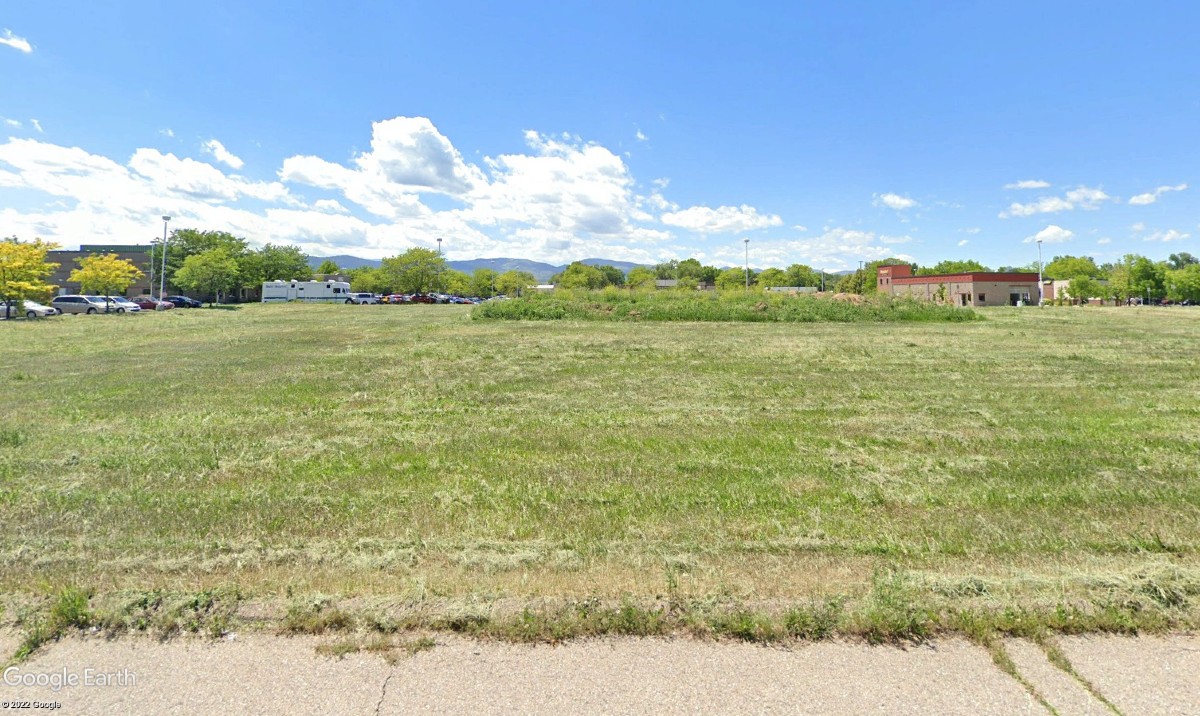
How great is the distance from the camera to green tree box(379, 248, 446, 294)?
7512 cm

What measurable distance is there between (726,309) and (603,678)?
30.5 meters

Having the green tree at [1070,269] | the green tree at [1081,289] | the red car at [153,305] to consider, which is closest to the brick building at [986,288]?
the green tree at [1081,289]

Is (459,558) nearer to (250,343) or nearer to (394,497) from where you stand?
(394,497)

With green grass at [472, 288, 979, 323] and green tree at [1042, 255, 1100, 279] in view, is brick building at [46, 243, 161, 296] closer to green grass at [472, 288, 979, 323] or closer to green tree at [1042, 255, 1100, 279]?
green grass at [472, 288, 979, 323]

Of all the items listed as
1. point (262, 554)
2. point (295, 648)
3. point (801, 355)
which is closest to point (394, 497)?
point (262, 554)

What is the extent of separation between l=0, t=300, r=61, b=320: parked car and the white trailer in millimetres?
24072

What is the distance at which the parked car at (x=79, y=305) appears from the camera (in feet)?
129

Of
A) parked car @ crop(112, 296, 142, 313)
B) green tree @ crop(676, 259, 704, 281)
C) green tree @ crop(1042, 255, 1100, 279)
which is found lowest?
parked car @ crop(112, 296, 142, 313)

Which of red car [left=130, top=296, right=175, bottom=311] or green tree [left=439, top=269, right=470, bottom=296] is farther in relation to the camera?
green tree [left=439, top=269, right=470, bottom=296]

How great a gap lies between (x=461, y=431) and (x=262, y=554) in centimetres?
356

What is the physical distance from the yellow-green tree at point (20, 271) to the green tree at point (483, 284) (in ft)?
221

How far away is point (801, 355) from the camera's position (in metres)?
15.4

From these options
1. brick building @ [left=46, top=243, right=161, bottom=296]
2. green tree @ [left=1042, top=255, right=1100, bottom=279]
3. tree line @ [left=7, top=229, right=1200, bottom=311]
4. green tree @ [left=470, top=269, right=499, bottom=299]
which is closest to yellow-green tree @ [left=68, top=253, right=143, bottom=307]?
tree line @ [left=7, top=229, right=1200, bottom=311]

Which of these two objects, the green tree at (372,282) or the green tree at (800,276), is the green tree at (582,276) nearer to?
the green tree at (372,282)
